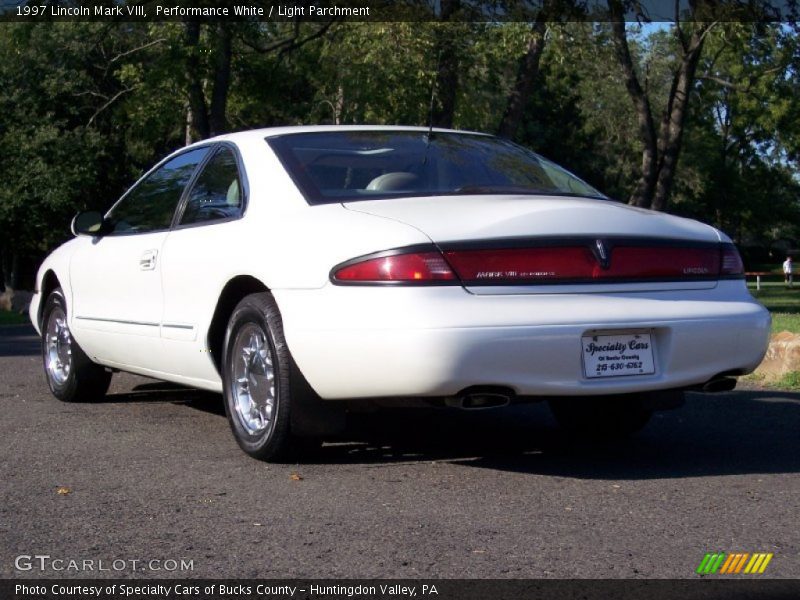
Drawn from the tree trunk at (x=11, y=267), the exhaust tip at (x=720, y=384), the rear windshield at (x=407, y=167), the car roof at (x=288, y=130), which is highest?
the car roof at (x=288, y=130)

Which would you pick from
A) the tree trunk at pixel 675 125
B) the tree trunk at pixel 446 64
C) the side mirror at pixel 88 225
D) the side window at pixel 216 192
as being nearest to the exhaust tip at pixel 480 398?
the side window at pixel 216 192

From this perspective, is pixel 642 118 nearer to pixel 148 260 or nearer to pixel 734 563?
pixel 148 260

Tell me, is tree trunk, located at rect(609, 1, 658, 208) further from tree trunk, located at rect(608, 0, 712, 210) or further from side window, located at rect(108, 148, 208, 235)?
side window, located at rect(108, 148, 208, 235)

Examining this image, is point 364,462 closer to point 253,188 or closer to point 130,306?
point 253,188

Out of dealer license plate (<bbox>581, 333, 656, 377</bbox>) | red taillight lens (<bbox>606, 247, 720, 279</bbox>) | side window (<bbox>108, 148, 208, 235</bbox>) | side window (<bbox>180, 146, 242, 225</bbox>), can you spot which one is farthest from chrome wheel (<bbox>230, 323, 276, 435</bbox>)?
red taillight lens (<bbox>606, 247, 720, 279</bbox>)

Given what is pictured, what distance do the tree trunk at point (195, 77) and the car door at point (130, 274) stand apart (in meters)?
12.2

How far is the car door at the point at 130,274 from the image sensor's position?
6.63 meters

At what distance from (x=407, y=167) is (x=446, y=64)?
1378 cm

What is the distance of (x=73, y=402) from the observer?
26.1 ft

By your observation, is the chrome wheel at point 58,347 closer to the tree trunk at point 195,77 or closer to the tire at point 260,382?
the tire at point 260,382

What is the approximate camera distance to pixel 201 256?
237 inches

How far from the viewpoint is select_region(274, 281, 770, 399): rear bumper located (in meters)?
4.83

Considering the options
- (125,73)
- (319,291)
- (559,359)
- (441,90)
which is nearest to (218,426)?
(319,291)

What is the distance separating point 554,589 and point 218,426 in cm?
356
